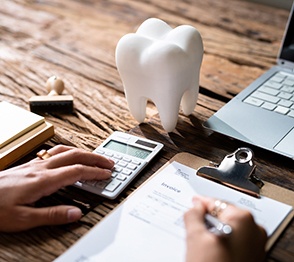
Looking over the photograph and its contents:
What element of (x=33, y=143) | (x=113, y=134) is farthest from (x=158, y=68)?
(x=33, y=143)

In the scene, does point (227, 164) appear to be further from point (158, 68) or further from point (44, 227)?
point (44, 227)

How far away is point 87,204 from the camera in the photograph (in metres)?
0.76

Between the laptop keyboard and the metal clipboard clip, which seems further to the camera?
the laptop keyboard

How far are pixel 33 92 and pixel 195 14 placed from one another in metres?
0.67

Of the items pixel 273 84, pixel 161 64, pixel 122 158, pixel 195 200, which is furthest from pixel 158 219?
pixel 273 84

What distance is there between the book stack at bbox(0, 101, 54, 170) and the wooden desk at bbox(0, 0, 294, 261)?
26 millimetres

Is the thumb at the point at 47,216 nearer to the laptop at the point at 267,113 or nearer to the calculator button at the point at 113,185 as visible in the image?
the calculator button at the point at 113,185

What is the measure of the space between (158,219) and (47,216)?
0.16 m

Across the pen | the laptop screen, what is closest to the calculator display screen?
the pen

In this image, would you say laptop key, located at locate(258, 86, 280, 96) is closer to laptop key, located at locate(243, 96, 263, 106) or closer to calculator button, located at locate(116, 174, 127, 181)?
laptop key, located at locate(243, 96, 263, 106)

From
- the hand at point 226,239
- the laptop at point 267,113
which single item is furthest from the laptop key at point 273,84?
the hand at point 226,239

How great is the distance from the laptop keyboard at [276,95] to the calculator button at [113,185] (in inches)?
14.2

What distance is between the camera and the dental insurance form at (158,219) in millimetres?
656

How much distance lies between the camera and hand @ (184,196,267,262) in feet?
2.02
